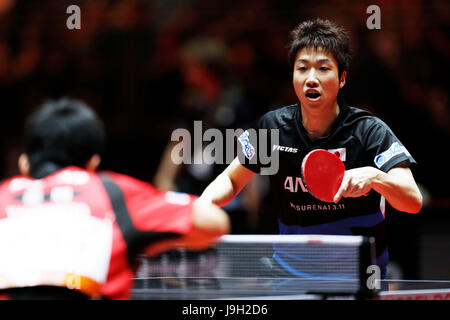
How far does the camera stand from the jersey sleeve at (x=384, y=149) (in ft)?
11.8

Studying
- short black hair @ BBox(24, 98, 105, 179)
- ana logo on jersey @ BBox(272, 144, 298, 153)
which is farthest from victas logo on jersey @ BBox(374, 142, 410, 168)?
short black hair @ BBox(24, 98, 105, 179)

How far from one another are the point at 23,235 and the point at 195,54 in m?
5.53

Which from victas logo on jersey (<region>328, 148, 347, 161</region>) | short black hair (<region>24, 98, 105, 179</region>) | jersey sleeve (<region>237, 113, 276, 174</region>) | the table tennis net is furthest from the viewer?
jersey sleeve (<region>237, 113, 276, 174</region>)

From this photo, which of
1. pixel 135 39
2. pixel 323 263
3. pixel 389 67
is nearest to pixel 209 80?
pixel 135 39

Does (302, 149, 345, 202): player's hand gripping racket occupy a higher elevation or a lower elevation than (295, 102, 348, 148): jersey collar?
lower

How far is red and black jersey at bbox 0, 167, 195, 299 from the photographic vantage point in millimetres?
2621

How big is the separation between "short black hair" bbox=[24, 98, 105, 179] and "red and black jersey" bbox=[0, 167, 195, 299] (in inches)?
4.3

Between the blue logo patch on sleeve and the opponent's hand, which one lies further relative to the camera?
the blue logo patch on sleeve

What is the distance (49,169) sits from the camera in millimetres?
2791

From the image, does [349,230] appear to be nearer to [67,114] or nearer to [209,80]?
[67,114]

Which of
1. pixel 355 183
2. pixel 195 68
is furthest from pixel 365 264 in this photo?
pixel 195 68

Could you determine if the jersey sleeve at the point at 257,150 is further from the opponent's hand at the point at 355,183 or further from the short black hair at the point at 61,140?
the short black hair at the point at 61,140

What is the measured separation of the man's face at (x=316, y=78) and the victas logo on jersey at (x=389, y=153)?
17.0 inches

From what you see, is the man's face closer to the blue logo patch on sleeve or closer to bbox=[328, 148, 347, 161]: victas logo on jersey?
bbox=[328, 148, 347, 161]: victas logo on jersey
